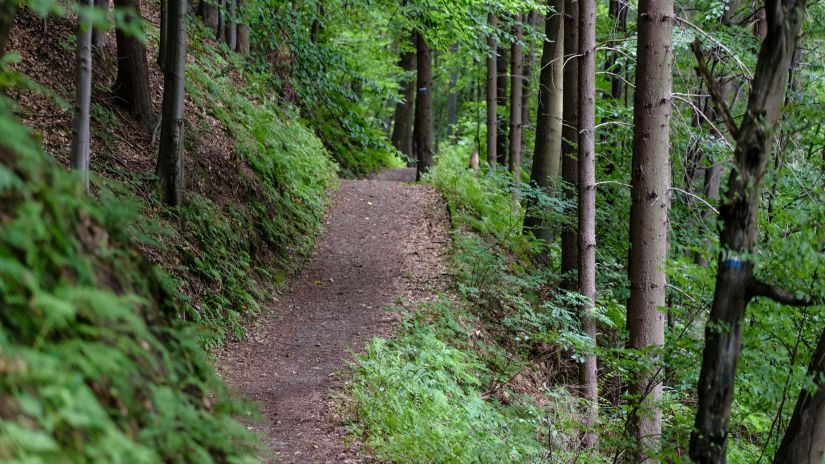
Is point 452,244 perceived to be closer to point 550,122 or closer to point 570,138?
point 570,138

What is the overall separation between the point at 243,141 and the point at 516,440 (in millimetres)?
7705

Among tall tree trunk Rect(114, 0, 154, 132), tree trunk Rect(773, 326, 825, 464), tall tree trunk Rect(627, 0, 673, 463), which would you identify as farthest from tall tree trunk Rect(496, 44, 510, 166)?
tree trunk Rect(773, 326, 825, 464)

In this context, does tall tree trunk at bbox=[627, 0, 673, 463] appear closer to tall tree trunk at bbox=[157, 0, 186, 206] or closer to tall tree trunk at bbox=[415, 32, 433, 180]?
tall tree trunk at bbox=[157, 0, 186, 206]

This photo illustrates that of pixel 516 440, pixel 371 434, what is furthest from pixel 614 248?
pixel 371 434

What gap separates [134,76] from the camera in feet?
32.2

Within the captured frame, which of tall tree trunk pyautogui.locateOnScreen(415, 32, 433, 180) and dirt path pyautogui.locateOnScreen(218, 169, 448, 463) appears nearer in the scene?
dirt path pyautogui.locateOnScreen(218, 169, 448, 463)

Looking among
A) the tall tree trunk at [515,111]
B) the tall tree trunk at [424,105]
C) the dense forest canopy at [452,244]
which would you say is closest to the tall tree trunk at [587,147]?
the dense forest canopy at [452,244]

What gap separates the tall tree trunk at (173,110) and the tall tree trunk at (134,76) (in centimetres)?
87

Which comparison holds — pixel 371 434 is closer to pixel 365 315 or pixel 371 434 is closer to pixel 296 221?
pixel 365 315

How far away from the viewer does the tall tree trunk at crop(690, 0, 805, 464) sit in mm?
3896

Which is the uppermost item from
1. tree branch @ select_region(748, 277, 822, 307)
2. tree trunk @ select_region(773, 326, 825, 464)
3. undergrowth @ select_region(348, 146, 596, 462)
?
tree branch @ select_region(748, 277, 822, 307)

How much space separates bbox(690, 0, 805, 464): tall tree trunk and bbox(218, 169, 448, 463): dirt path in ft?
9.93

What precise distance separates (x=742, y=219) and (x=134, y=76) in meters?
8.71

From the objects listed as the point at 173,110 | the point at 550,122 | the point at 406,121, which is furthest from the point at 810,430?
the point at 406,121
